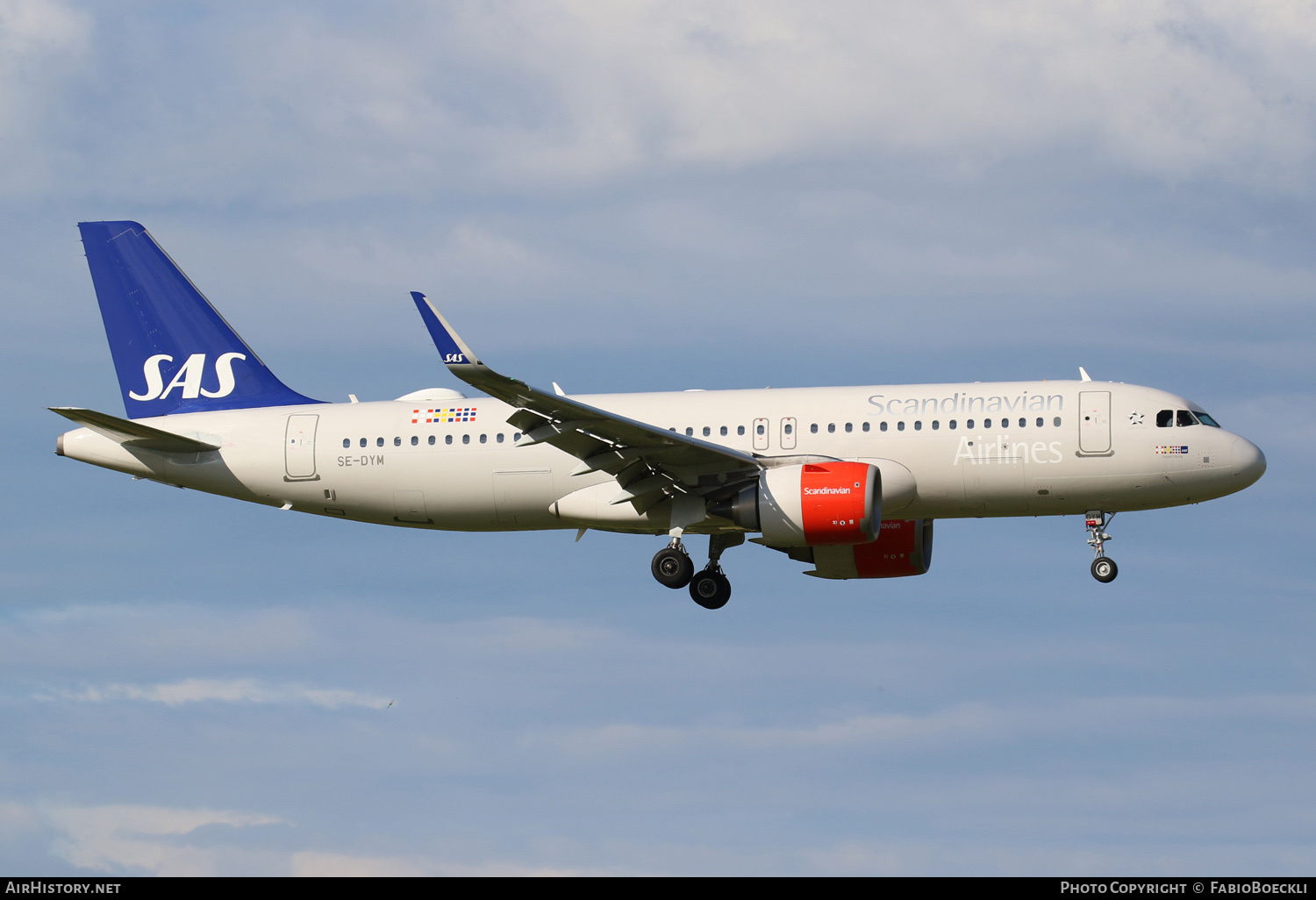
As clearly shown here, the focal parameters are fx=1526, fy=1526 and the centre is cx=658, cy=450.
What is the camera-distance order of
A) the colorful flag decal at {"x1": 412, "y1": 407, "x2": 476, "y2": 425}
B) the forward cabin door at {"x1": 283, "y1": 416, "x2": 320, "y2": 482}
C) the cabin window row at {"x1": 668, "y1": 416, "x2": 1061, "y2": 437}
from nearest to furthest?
the cabin window row at {"x1": 668, "y1": 416, "x2": 1061, "y2": 437}, the colorful flag decal at {"x1": 412, "y1": 407, "x2": 476, "y2": 425}, the forward cabin door at {"x1": 283, "y1": 416, "x2": 320, "y2": 482}

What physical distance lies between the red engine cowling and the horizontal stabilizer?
15581 mm

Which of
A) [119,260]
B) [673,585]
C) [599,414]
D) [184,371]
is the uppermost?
[119,260]

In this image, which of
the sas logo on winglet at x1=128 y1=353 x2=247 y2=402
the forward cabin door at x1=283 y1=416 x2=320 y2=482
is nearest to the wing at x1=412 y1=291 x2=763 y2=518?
the forward cabin door at x1=283 y1=416 x2=320 y2=482

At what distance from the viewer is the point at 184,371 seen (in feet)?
130

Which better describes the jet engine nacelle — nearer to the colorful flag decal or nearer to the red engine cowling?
the red engine cowling

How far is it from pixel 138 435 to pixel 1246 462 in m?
25.6

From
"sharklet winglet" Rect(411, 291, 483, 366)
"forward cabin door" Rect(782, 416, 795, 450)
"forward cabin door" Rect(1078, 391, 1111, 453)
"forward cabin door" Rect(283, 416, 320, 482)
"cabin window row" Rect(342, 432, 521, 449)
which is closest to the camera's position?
"sharklet winglet" Rect(411, 291, 483, 366)

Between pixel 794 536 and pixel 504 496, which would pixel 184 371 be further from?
pixel 794 536

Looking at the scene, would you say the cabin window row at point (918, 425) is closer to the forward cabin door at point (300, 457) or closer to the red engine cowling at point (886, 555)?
the red engine cowling at point (886, 555)

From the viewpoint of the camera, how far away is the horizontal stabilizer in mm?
35562

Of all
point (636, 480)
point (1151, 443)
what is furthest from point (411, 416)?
point (1151, 443)

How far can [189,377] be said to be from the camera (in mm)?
39656

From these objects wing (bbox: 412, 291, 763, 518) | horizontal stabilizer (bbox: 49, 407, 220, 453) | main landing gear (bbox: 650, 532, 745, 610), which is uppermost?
horizontal stabilizer (bbox: 49, 407, 220, 453)

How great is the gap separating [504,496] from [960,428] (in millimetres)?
10653
